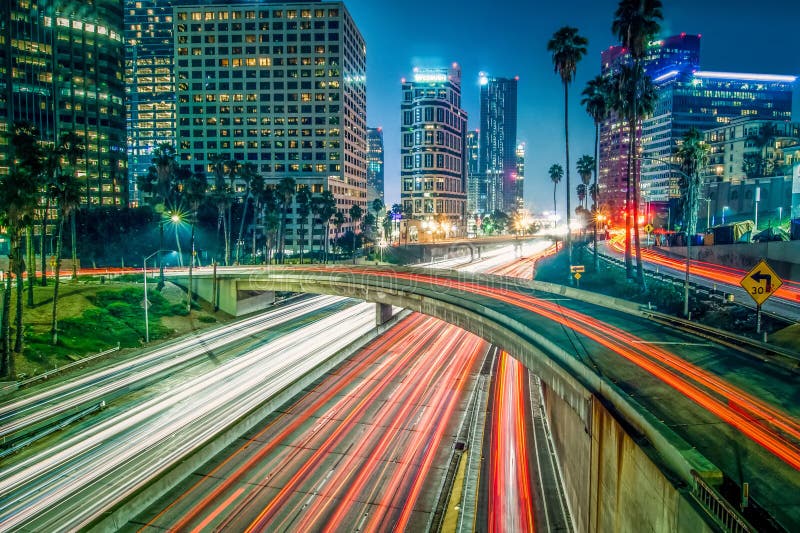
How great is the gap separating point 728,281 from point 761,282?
28.7 m

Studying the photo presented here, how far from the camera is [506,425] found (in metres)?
28.8

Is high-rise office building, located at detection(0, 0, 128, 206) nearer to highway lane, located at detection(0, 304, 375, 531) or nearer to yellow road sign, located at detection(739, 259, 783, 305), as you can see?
highway lane, located at detection(0, 304, 375, 531)

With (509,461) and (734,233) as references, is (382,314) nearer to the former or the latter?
(509,461)

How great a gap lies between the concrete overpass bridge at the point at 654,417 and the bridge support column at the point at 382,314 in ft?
61.1

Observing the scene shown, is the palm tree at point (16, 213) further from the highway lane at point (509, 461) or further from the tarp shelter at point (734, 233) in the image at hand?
the tarp shelter at point (734, 233)

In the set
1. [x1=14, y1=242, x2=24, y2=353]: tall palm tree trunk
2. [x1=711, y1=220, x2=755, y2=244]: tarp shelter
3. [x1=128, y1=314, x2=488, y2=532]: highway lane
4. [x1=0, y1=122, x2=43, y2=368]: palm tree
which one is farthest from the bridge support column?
[x1=711, y1=220, x2=755, y2=244]: tarp shelter

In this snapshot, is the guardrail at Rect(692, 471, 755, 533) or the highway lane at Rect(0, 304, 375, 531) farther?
the highway lane at Rect(0, 304, 375, 531)

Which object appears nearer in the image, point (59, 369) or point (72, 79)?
point (59, 369)

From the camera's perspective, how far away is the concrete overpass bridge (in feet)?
33.4

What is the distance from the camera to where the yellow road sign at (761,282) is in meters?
18.4

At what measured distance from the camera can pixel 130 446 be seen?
78.8ft

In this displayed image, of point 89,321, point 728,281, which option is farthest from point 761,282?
point 89,321

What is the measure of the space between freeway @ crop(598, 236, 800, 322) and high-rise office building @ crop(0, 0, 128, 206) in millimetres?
126806

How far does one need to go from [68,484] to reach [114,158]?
13961 centimetres
